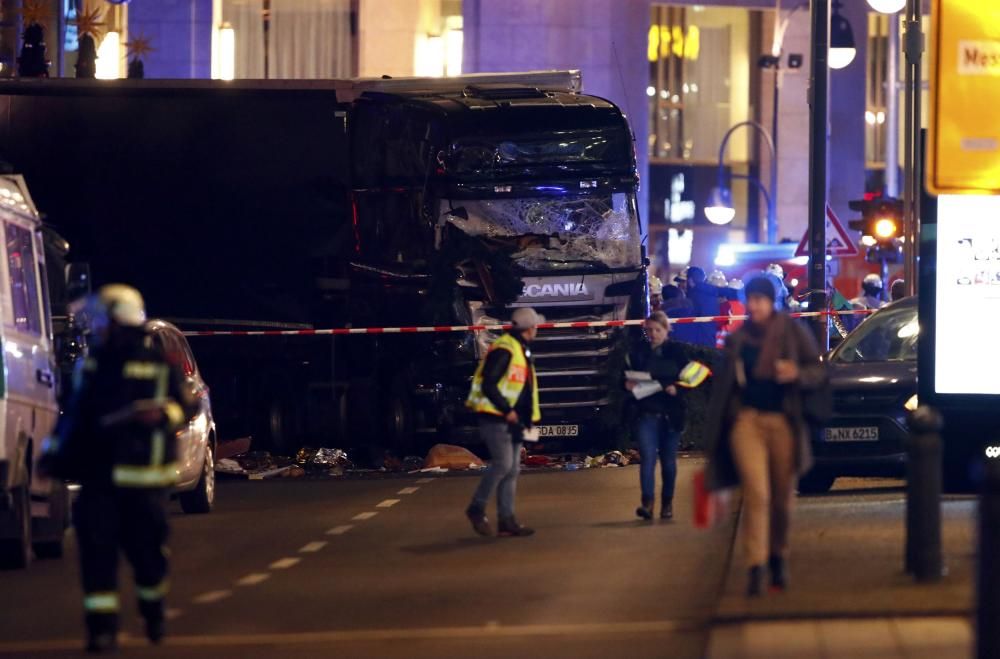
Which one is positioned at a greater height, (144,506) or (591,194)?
(591,194)

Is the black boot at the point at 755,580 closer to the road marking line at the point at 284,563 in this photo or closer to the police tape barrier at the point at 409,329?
the road marking line at the point at 284,563

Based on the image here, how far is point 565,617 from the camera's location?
1177 cm

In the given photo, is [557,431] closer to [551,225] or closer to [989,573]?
[551,225]

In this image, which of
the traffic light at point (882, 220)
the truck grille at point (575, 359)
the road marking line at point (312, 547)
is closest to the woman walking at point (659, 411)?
the road marking line at point (312, 547)

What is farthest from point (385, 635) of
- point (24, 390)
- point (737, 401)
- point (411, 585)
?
point (24, 390)

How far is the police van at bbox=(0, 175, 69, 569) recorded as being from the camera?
45.5ft

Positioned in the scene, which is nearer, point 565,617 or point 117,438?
point 117,438

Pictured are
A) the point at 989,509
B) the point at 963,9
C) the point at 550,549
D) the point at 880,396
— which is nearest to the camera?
the point at 989,509

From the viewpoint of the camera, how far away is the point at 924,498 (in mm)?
11828

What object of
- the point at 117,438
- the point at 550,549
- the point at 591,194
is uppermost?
the point at 591,194

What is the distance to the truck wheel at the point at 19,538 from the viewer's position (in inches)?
561

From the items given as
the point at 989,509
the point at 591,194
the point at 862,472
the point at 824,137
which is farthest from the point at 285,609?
the point at 824,137

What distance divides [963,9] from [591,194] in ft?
30.3

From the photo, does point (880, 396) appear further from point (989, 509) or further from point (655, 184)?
point (655, 184)
